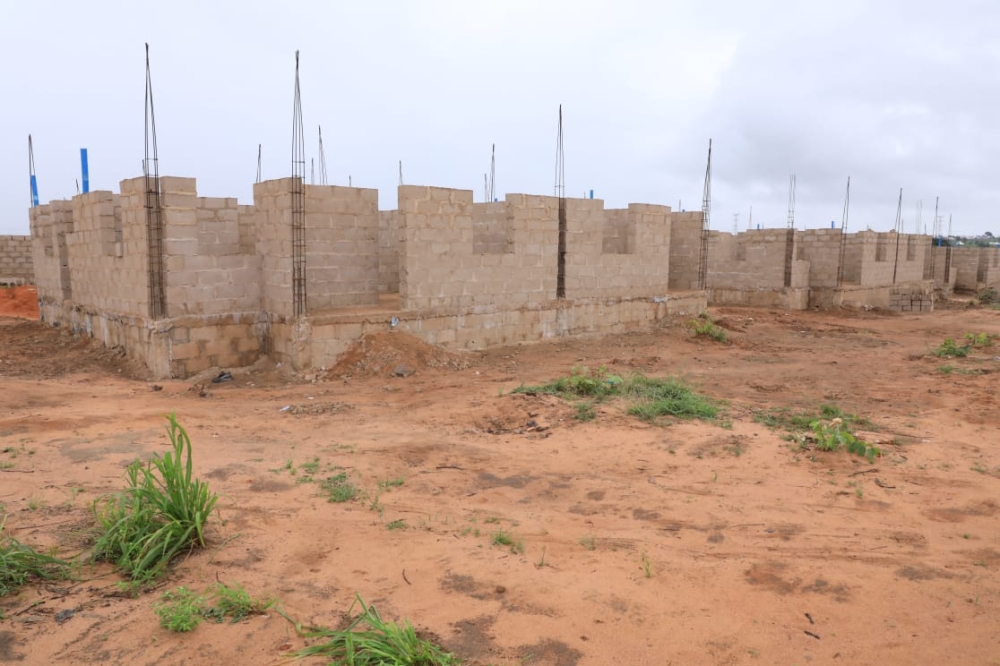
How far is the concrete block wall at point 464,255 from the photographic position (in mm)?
10016

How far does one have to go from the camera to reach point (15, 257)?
20.0 m

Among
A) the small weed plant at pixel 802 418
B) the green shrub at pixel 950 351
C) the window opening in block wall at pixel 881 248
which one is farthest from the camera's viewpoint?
the window opening in block wall at pixel 881 248

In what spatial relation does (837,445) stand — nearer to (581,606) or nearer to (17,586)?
(581,606)

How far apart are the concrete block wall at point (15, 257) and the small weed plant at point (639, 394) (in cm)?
1853

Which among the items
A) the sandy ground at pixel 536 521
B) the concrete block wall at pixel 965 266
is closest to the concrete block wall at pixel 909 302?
the concrete block wall at pixel 965 266

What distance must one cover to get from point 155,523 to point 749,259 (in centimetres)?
1895

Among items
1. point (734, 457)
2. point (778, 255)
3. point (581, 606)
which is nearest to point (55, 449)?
point (581, 606)

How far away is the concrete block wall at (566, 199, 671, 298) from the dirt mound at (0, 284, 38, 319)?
1319 cm

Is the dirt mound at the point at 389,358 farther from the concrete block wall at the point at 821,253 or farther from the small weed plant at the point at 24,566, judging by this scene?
the concrete block wall at the point at 821,253

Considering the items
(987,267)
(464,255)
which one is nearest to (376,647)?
(464,255)

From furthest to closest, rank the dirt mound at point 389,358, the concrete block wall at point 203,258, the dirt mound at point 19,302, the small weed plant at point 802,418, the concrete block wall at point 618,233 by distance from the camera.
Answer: the dirt mound at point 19,302 → the concrete block wall at point 618,233 → the dirt mound at point 389,358 → the concrete block wall at point 203,258 → the small weed plant at point 802,418

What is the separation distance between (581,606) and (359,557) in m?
1.30

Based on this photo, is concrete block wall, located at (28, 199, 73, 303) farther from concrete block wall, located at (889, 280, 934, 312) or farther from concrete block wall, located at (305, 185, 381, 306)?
concrete block wall, located at (889, 280, 934, 312)

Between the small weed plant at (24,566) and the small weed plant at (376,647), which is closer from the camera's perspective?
the small weed plant at (376,647)
